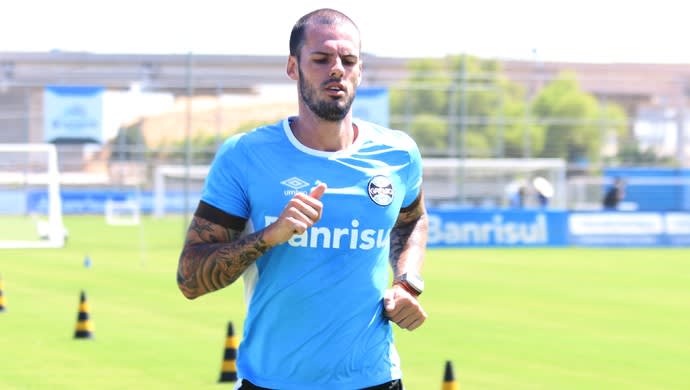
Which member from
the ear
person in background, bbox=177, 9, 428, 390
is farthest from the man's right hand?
the ear

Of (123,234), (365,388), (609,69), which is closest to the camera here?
(365,388)

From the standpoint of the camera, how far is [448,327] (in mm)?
Answer: 15680

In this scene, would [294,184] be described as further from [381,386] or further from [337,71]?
[381,386]

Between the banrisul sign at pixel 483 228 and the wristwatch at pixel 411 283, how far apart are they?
28237mm

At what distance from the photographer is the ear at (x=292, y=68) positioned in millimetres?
4744

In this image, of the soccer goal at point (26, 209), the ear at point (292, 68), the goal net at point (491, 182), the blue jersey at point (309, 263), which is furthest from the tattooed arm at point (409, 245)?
the goal net at point (491, 182)

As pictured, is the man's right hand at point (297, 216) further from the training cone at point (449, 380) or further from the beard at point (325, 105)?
the training cone at point (449, 380)

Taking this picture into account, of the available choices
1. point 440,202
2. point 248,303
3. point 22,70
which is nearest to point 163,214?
point 440,202

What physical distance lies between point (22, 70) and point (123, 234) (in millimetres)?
32015

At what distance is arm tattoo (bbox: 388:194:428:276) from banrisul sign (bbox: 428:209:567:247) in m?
27.9

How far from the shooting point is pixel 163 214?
2265 inches

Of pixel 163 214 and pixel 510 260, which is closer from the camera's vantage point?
pixel 510 260

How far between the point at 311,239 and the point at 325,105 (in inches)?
18.2

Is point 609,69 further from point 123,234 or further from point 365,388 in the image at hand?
point 365,388
